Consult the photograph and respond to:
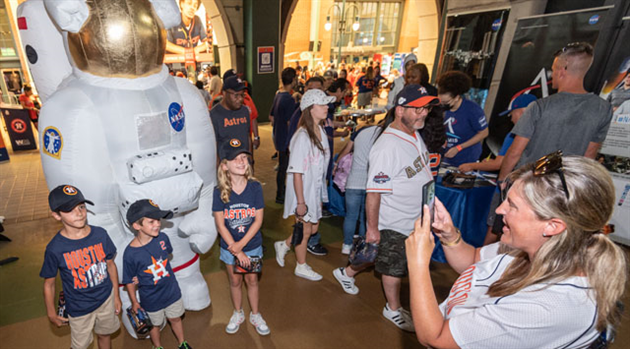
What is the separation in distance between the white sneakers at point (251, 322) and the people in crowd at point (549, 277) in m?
1.66

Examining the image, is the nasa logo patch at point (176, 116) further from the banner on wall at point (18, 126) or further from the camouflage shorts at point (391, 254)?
the banner on wall at point (18, 126)

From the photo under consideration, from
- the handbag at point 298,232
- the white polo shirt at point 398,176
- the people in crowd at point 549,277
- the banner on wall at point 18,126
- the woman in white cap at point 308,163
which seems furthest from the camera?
the banner on wall at point 18,126

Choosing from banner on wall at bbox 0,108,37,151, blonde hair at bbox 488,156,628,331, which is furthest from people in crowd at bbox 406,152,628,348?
banner on wall at bbox 0,108,37,151

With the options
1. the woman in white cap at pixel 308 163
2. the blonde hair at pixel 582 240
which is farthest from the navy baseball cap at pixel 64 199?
the blonde hair at pixel 582 240

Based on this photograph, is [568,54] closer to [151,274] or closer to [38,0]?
[151,274]

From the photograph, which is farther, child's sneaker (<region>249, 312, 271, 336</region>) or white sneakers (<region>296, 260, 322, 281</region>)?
white sneakers (<region>296, 260, 322, 281</region>)

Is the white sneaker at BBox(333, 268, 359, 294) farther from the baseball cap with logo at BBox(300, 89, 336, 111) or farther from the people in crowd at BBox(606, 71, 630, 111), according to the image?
the people in crowd at BBox(606, 71, 630, 111)

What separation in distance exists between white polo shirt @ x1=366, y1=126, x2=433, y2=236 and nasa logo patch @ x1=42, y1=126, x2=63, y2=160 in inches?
73.6

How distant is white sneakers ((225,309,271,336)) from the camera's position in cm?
247

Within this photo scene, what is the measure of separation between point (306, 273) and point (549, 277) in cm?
237

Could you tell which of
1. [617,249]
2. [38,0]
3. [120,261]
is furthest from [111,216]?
[617,249]

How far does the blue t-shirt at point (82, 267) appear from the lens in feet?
5.76

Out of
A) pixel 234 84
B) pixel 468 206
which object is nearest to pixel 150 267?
pixel 234 84

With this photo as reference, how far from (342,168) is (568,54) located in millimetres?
2212
